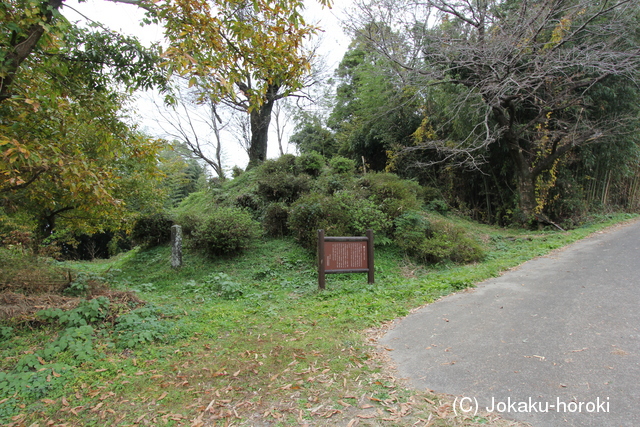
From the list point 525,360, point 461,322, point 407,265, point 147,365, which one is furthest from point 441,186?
point 147,365

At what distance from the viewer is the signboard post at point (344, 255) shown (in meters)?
6.82

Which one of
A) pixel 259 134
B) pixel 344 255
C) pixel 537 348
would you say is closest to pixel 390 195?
pixel 344 255

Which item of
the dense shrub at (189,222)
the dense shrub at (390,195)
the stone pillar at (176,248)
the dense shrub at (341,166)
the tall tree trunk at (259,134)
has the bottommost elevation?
the stone pillar at (176,248)

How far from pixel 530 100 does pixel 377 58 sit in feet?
21.0

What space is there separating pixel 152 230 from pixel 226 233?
14.5ft

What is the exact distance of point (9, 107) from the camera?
459cm

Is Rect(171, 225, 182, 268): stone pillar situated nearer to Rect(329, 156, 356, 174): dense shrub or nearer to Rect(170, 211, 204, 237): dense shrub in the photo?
Rect(170, 211, 204, 237): dense shrub

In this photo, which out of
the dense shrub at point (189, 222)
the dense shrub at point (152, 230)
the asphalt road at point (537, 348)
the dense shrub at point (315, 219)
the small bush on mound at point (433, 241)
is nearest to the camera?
the asphalt road at point (537, 348)

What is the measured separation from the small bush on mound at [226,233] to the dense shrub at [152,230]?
115 inches

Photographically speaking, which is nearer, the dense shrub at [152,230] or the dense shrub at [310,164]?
the dense shrub at [152,230]

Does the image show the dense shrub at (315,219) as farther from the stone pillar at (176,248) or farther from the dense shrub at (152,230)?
the dense shrub at (152,230)

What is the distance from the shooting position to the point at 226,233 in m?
9.82

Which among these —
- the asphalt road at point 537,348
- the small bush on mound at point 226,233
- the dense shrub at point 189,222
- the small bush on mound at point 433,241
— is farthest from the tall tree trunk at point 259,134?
the asphalt road at point 537,348

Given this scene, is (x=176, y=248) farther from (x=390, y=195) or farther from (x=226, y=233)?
(x=390, y=195)
